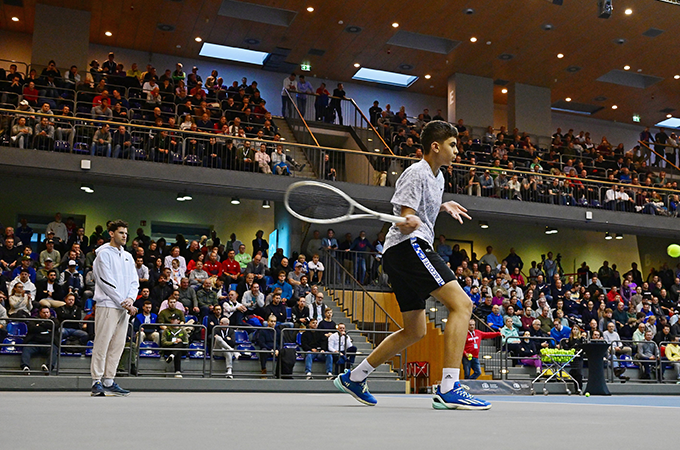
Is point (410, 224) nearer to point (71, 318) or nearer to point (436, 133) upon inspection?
point (436, 133)

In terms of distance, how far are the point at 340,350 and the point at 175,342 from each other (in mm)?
2998

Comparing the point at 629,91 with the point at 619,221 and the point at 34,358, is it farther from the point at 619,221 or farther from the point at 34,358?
the point at 34,358

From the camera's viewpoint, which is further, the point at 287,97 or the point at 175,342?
the point at 287,97

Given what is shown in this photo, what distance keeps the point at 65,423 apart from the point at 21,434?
0.56 m

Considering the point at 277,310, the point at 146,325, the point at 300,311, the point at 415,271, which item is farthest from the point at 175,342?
the point at 415,271

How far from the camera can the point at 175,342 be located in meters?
12.1

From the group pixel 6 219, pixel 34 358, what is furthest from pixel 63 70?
pixel 34 358

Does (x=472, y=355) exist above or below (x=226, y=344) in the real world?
below

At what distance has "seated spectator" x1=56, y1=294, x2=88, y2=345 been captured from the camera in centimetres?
1178

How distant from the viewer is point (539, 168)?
2227cm

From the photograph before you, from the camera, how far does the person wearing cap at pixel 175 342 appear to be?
1204 centimetres

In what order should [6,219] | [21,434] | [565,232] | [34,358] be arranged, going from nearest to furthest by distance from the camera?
[21,434]
[34,358]
[6,219]
[565,232]

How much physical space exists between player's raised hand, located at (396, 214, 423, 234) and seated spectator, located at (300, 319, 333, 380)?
8607 millimetres

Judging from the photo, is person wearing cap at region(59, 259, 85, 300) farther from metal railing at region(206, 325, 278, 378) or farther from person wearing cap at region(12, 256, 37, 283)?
metal railing at region(206, 325, 278, 378)
